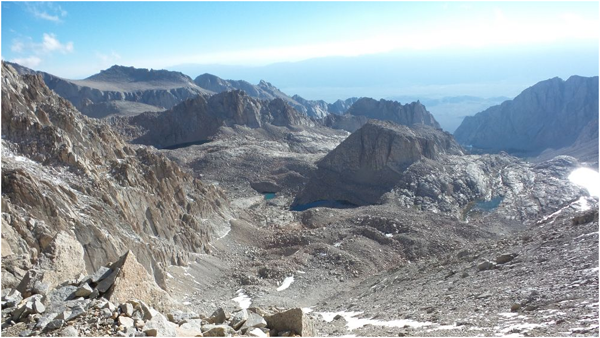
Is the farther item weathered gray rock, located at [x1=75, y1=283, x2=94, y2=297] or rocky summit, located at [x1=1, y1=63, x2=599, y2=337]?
rocky summit, located at [x1=1, y1=63, x2=599, y2=337]

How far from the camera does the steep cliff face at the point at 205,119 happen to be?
163 metres

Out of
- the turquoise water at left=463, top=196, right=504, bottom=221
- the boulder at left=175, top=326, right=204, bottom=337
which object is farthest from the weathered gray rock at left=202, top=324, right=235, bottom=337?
the turquoise water at left=463, top=196, right=504, bottom=221

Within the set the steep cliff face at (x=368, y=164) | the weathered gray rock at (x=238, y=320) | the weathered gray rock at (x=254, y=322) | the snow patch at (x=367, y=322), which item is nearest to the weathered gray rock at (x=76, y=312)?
the weathered gray rock at (x=238, y=320)

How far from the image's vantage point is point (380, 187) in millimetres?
90312

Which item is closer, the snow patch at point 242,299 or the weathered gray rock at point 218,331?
the weathered gray rock at point 218,331

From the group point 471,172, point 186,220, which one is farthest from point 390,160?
point 186,220

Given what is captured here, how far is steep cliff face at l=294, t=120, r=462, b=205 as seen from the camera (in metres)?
90.2

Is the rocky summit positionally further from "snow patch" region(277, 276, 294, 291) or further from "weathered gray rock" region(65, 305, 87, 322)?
"snow patch" region(277, 276, 294, 291)

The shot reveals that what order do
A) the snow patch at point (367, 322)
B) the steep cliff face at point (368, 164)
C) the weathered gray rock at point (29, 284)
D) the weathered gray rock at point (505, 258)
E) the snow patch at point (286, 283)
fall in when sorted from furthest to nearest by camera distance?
the steep cliff face at point (368, 164) < the snow patch at point (286, 283) < the weathered gray rock at point (505, 258) < the snow patch at point (367, 322) < the weathered gray rock at point (29, 284)

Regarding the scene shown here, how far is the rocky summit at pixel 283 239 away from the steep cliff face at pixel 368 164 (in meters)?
0.42

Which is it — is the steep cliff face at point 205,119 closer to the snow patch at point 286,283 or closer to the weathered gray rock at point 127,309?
the snow patch at point 286,283

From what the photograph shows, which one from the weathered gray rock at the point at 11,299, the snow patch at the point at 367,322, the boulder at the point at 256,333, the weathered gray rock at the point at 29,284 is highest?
the weathered gray rock at the point at 11,299

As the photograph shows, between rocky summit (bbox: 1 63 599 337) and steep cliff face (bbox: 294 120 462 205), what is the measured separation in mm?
416

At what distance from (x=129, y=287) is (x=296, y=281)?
28.3m
